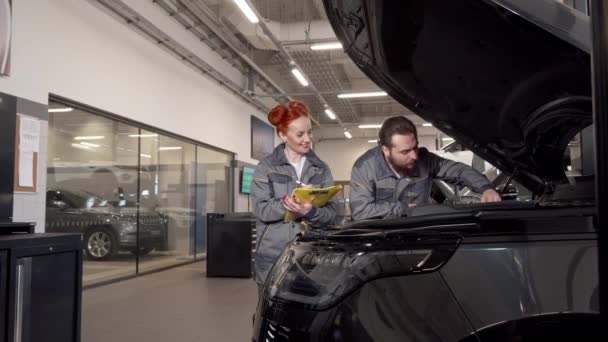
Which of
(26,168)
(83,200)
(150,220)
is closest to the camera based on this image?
(26,168)

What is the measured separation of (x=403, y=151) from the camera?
2.04 m

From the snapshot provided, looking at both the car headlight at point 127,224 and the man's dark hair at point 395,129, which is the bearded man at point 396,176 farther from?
the car headlight at point 127,224

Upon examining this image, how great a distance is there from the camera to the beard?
208 centimetres

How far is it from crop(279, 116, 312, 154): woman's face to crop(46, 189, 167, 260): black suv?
4075 millimetres

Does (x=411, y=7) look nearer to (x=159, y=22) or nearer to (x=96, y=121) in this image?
(x=96, y=121)

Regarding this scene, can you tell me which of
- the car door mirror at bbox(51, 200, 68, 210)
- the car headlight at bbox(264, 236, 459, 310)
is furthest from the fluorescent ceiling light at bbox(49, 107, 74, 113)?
the car headlight at bbox(264, 236, 459, 310)

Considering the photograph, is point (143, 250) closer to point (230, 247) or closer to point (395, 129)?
point (230, 247)

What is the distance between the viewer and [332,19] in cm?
165

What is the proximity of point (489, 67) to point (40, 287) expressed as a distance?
2260 millimetres

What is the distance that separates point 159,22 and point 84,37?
173 centimetres

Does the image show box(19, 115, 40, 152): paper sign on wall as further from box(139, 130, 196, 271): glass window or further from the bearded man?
the bearded man

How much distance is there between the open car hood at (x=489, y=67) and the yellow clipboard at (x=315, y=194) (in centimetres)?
49

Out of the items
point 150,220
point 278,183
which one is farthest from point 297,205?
point 150,220

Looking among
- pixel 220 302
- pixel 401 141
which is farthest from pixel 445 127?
pixel 220 302
